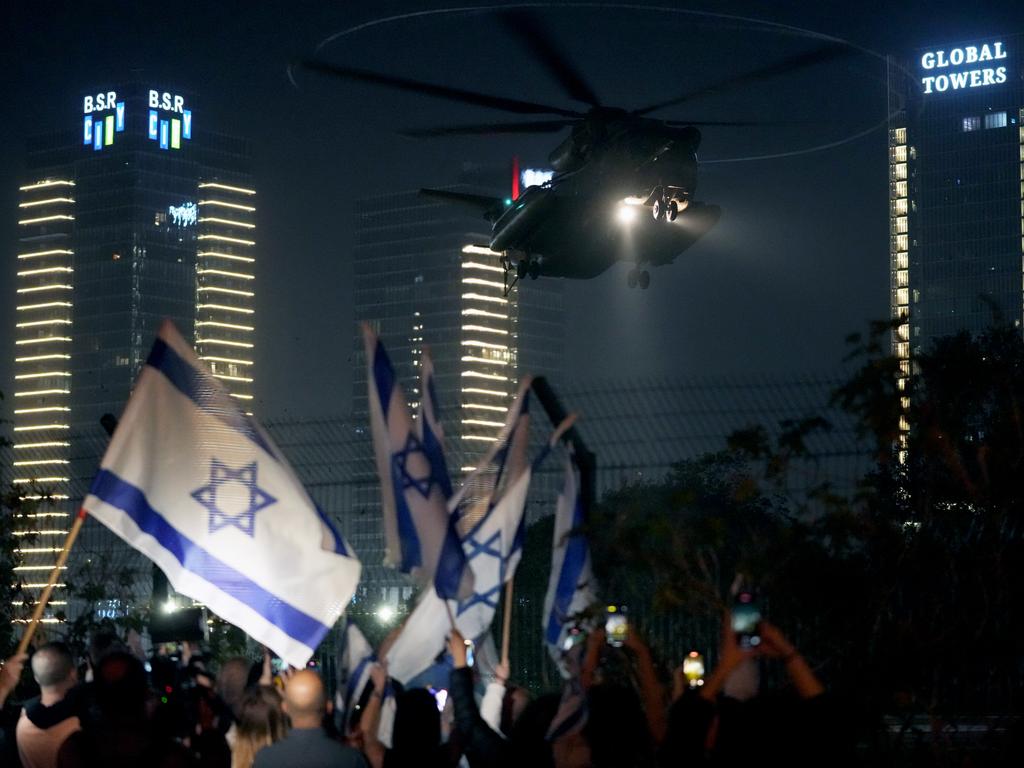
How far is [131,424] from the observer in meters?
9.36

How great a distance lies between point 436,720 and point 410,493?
245 centimetres

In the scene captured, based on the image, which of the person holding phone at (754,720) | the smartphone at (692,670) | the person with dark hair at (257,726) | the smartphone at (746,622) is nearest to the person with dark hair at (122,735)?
the person with dark hair at (257,726)

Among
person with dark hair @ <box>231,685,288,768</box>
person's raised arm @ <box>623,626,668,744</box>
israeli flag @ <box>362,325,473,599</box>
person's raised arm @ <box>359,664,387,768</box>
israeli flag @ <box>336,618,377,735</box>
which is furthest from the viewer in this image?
israeli flag @ <box>336,618,377,735</box>

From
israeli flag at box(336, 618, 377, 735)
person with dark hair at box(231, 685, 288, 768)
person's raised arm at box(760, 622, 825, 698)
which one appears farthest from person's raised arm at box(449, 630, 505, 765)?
israeli flag at box(336, 618, 377, 735)

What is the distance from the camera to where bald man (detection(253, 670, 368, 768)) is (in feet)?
23.4

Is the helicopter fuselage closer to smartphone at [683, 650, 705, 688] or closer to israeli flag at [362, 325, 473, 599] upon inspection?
israeli flag at [362, 325, 473, 599]

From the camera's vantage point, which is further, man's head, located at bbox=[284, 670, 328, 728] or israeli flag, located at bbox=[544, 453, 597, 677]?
israeli flag, located at bbox=[544, 453, 597, 677]

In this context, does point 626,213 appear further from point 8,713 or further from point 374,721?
point 374,721

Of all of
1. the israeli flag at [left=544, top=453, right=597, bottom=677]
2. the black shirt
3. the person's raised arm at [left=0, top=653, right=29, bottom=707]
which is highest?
the israeli flag at [left=544, top=453, right=597, bottom=677]

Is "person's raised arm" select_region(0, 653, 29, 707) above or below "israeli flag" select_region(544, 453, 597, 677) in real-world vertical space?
below

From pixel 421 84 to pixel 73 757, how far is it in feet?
48.6

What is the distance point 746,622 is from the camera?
648cm

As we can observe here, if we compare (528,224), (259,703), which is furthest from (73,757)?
(528,224)

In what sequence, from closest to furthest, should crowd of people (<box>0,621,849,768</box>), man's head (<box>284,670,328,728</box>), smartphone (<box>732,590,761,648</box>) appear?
crowd of people (<box>0,621,849,768</box>)
smartphone (<box>732,590,761,648</box>)
man's head (<box>284,670,328,728</box>)
